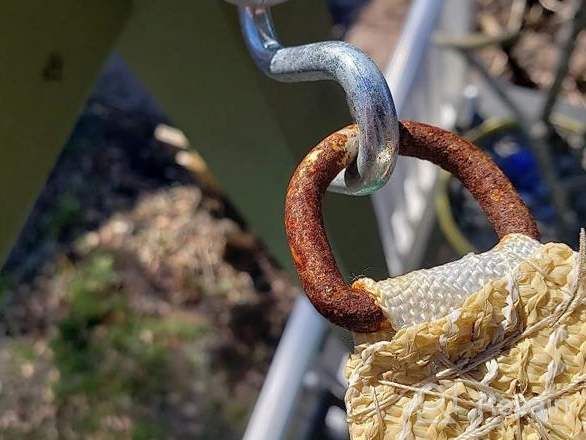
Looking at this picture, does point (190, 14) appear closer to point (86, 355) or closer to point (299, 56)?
point (299, 56)

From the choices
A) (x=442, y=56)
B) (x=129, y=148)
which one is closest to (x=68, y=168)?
(x=129, y=148)

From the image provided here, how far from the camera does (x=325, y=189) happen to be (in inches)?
12.6

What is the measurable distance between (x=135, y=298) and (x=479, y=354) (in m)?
1.53

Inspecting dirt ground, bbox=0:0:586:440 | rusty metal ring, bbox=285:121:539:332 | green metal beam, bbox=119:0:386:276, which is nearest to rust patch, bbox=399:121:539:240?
rusty metal ring, bbox=285:121:539:332

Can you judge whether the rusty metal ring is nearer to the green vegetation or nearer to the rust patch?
the rust patch

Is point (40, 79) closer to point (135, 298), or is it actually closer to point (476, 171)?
point (476, 171)

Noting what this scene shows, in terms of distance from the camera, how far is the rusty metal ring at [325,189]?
0.94ft

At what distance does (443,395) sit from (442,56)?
5.01ft

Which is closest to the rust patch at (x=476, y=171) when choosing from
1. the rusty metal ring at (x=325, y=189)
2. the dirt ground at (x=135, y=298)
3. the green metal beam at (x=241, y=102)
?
the rusty metal ring at (x=325, y=189)

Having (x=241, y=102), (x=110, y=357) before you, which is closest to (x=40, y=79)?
(x=241, y=102)

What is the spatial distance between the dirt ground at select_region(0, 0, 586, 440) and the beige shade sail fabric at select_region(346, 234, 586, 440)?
137 centimetres

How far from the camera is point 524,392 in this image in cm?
30

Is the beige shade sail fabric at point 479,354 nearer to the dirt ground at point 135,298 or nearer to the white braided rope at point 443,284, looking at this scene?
the white braided rope at point 443,284

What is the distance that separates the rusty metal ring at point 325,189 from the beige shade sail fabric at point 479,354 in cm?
2
